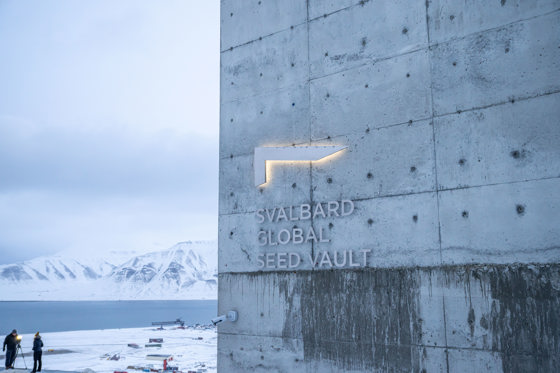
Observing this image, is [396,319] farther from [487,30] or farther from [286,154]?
[487,30]

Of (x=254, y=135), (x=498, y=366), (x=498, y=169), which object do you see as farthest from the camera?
(x=254, y=135)

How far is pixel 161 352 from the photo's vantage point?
40.8 meters

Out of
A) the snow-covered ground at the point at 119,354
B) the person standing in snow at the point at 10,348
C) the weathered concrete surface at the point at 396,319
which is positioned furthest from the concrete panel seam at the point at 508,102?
the snow-covered ground at the point at 119,354

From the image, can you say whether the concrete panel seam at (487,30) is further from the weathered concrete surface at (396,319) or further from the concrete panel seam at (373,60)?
the weathered concrete surface at (396,319)

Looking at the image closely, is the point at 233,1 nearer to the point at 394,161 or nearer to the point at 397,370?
the point at 394,161

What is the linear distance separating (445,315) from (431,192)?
223cm

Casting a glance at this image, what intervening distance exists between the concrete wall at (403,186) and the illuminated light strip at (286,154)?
233mm

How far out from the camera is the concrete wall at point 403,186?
7938 mm

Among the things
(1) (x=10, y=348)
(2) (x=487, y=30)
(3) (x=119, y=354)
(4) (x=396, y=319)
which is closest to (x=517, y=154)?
(2) (x=487, y=30)

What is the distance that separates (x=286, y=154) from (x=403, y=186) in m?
2.82

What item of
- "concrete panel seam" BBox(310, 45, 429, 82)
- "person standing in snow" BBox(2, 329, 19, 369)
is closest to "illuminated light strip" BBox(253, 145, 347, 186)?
"concrete panel seam" BBox(310, 45, 429, 82)

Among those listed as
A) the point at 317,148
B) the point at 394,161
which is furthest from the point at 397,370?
the point at 317,148

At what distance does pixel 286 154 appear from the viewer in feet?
35.2

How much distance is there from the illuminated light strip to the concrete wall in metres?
0.23
